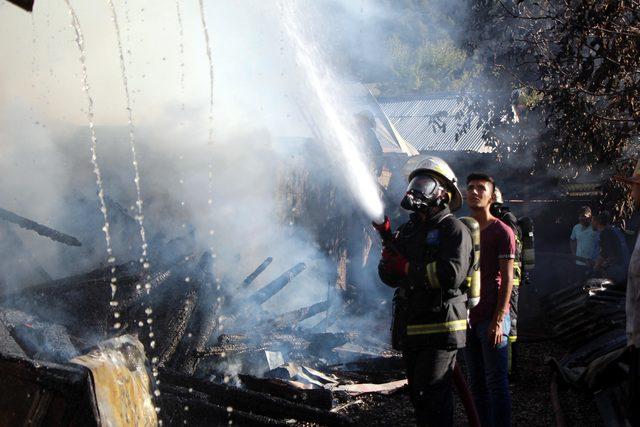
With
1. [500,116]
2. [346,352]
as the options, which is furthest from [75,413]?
[500,116]

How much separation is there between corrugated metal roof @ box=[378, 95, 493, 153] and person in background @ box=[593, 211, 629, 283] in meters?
12.5

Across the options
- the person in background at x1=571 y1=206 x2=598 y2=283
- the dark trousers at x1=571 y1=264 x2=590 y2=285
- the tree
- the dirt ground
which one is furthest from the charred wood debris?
the person in background at x1=571 y1=206 x2=598 y2=283

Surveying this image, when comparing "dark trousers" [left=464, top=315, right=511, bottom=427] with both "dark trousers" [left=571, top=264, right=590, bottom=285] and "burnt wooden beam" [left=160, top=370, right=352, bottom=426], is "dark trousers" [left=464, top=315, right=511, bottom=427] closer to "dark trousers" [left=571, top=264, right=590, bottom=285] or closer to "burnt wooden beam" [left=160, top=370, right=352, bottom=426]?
"burnt wooden beam" [left=160, top=370, right=352, bottom=426]

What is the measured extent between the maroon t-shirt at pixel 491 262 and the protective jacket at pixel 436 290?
1.86 ft

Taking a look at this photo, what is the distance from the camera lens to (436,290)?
3629 mm

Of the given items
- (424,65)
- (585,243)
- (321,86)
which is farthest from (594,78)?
(424,65)

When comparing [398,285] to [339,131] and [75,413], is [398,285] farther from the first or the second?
[339,131]

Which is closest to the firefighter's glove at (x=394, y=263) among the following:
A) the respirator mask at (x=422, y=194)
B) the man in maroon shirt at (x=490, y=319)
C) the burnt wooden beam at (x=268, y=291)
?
the respirator mask at (x=422, y=194)

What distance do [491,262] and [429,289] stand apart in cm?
97

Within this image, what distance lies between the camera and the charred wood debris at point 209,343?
4582 millimetres

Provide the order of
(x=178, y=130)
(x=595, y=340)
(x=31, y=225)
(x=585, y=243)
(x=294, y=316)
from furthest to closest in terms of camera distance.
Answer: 1. (x=585, y=243)
2. (x=178, y=130)
3. (x=294, y=316)
4. (x=595, y=340)
5. (x=31, y=225)

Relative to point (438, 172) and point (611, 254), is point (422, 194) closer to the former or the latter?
point (438, 172)

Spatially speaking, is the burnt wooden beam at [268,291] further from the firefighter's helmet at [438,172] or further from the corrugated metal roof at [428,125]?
the corrugated metal roof at [428,125]

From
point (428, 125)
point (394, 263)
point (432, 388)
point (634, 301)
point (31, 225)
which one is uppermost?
point (428, 125)
